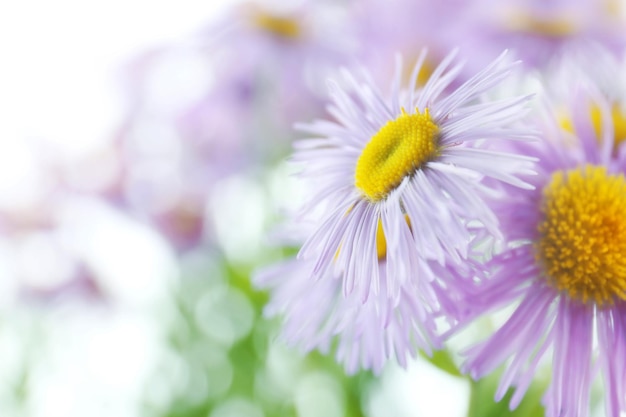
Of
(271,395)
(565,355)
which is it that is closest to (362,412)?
(271,395)

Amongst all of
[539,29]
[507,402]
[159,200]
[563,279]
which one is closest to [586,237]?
[563,279]

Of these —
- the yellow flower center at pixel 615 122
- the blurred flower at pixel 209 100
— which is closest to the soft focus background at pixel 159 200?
the blurred flower at pixel 209 100

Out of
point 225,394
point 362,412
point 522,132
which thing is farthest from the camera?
point 225,394

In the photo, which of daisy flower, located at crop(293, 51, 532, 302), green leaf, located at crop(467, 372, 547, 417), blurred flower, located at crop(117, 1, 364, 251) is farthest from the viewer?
blurred flower, located at crop(117, 1, 364, 251)

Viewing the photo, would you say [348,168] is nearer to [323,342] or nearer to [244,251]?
[323,342]

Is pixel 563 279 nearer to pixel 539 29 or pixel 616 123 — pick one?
pixel 616 123

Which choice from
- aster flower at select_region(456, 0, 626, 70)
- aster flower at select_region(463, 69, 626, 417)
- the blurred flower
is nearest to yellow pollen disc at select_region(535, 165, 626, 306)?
aster flower at select_region(463, 69, 626, 417)

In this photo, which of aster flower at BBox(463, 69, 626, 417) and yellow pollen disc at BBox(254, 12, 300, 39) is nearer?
aster flower at BBox(463, 69, 626, 417)

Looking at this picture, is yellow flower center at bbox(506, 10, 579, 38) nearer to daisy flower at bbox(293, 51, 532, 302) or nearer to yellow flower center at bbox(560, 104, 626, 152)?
yellow flower center at bbox(560, 104, 626, 152)
